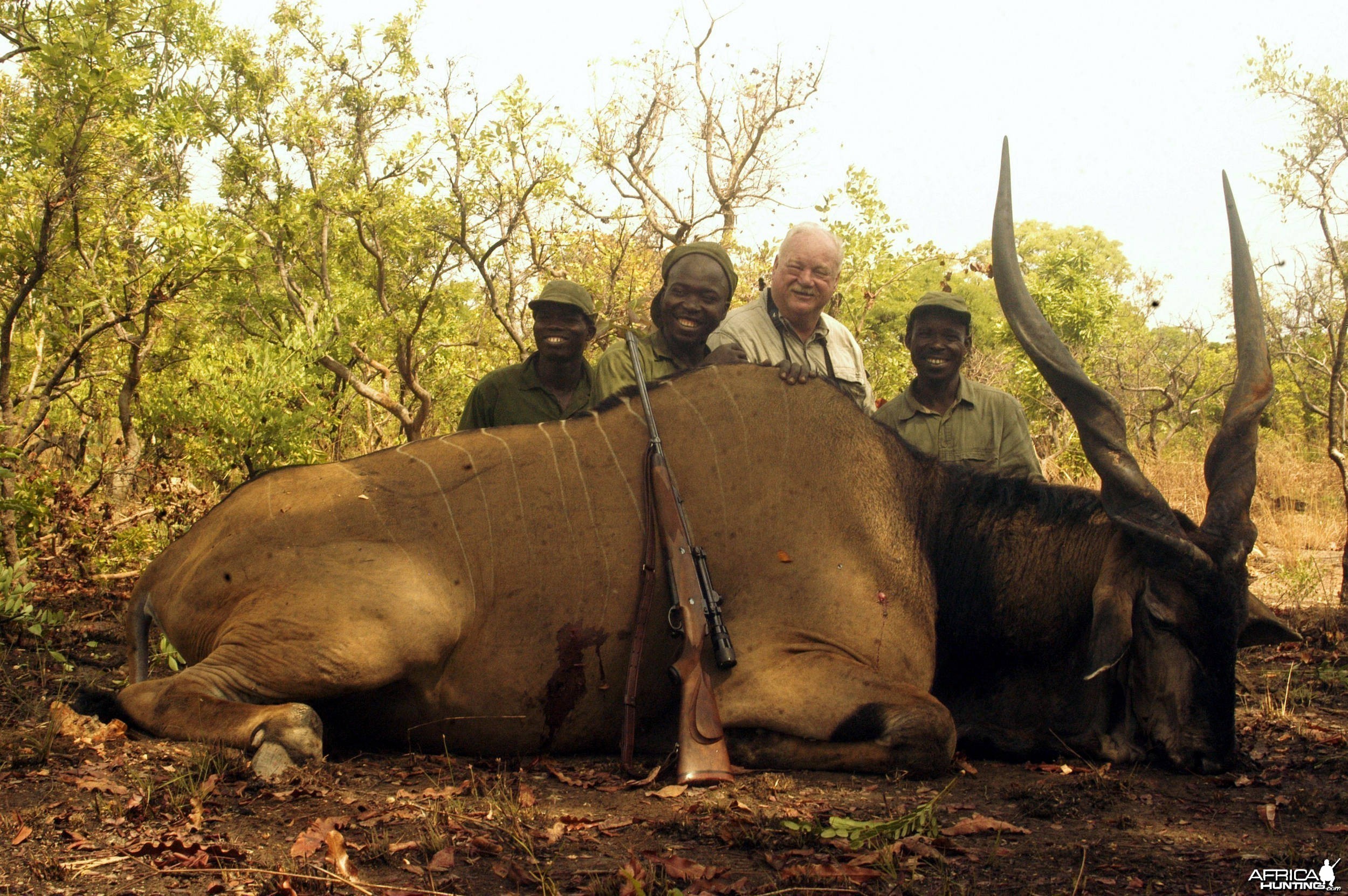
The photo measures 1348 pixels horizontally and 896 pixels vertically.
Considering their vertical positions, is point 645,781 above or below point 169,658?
below

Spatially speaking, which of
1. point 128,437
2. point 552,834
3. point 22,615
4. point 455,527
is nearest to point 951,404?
point 455,527

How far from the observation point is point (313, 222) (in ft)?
36.5

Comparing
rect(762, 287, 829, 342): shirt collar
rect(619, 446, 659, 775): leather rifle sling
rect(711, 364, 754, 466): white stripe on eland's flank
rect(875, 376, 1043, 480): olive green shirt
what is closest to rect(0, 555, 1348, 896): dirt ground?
rect(619, 446, 659, 775): leather rifle sling

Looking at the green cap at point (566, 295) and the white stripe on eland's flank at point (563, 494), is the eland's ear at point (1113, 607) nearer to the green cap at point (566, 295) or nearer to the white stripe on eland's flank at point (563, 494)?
the white stripe on eland's flank at point (563, 494)

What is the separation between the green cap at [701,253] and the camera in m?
4.94

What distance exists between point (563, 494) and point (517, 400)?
174 centimetres

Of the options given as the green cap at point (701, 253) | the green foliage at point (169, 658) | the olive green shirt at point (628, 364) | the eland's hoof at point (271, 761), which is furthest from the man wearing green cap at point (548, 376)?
the eland's hoof at point (271, 761)

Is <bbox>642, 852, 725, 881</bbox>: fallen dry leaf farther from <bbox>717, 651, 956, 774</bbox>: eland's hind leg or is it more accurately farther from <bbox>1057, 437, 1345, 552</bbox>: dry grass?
<bbox>1057, 437, 1345, 552</bbox>: dry grass

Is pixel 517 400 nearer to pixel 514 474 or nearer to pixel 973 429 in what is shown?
pixel 514 474

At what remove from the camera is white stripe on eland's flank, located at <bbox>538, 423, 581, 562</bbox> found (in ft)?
12.2

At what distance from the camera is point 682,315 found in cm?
492

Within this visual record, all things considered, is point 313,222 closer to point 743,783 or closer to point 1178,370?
point 743,783

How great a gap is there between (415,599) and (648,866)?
54.1 inches

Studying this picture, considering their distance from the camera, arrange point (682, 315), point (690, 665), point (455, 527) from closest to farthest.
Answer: point (690, 665) < point (455, 527) < point (682, 315)
